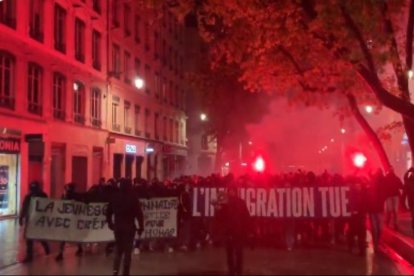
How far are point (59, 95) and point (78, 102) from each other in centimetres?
224

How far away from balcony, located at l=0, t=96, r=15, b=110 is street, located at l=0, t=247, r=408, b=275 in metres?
10.9

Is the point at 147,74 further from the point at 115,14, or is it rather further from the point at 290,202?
the point at 290,202

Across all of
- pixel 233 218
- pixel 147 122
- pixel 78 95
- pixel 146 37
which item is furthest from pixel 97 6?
pixel 233 218

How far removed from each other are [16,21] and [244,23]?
10.5 metres

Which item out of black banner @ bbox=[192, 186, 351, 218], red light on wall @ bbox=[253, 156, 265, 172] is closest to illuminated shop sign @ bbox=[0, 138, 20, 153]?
black banner @ bbox=[192, 186, 351, 218]

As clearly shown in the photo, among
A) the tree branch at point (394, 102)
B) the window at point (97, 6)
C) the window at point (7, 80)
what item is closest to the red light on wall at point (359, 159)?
the tree branch at point (394, 102)

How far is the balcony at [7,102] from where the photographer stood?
22.3m

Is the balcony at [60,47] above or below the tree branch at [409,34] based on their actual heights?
above

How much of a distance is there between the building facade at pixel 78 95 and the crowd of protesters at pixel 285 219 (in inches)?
212

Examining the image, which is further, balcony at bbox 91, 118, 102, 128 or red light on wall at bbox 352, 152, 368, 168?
balcony at bbox 91, 118, 102, 128

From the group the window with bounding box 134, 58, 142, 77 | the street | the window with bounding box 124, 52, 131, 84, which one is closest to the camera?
the street

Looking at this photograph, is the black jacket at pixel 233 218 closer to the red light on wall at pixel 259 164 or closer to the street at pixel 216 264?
the street at pixel 216 264

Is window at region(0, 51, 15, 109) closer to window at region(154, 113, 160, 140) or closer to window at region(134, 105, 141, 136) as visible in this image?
window at region(134, 105, 141, 136)

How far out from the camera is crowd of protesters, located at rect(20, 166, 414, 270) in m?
13.3
